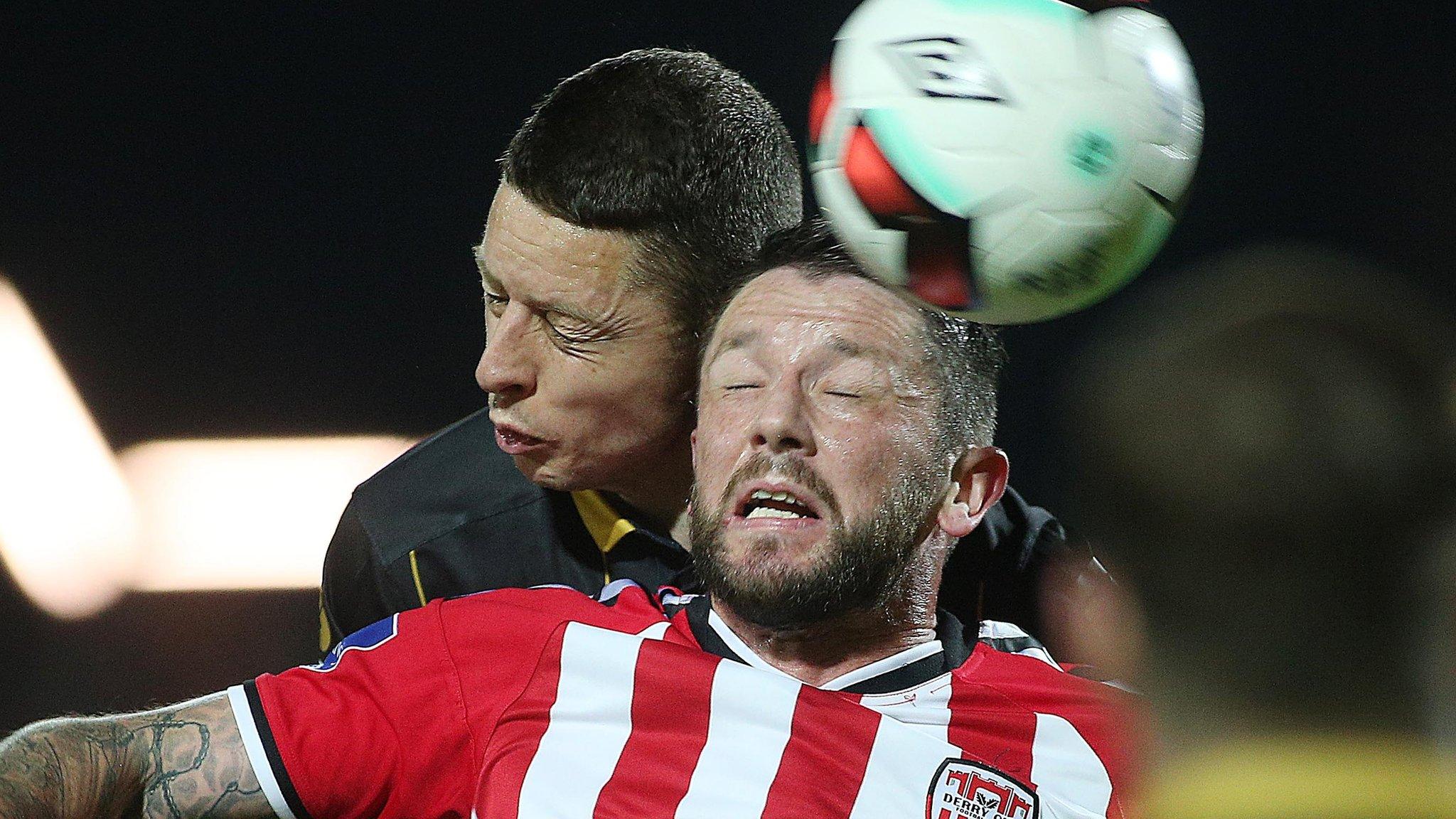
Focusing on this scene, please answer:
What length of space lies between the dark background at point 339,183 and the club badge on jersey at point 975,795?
1498mm

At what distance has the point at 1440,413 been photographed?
612mm

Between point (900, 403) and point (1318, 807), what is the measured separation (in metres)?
1.24

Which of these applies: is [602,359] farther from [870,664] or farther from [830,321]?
[870,664]

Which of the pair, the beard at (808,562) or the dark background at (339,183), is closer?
the beard at (808,562)

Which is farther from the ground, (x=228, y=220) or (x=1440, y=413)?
(x=1440, y=413)

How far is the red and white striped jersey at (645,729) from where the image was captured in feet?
5.53

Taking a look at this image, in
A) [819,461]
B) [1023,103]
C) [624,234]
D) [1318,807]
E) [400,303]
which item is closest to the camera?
[1318,807]

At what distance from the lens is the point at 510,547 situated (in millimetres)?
2191

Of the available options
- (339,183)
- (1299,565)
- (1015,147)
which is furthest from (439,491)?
(1299,565)

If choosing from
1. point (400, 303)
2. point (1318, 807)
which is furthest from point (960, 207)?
point (400, 303)

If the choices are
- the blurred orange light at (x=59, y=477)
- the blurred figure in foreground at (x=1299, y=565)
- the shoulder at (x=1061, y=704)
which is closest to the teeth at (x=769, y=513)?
the shoulder at (x=1061, y=704)

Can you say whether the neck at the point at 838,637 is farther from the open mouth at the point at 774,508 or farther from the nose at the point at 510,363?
the nose at the point at 510,363

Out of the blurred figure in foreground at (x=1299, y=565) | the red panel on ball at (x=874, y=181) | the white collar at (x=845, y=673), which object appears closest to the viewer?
the blurred figure in foreground at (x=1299, y=565)

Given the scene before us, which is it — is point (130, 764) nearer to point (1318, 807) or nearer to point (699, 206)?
point (699, 206)
